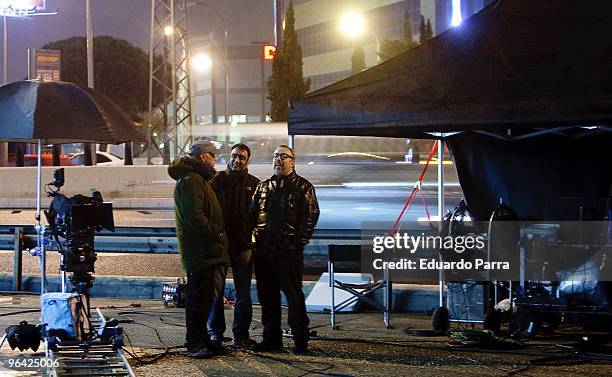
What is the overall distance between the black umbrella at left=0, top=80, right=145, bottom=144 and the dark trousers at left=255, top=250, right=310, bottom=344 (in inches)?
85.7

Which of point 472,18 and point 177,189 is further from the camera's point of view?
point 472,18

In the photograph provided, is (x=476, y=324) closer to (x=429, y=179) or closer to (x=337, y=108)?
(x=337, y=108)

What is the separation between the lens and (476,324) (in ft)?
30.3

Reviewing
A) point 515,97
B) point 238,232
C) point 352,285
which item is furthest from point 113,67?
point 515,97

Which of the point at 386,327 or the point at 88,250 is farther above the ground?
the point at 88,250

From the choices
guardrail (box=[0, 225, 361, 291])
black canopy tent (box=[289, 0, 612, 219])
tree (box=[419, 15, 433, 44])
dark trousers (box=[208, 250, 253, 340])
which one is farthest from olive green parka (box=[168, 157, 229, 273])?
tree (box=[419, 15, 433, 44])

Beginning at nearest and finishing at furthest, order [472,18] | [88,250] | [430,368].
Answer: [430,368] → [88,250] → [472,18]

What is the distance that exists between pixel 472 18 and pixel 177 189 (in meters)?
3.24

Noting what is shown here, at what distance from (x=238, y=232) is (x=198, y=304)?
87 centimetres

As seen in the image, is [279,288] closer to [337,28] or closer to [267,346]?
[267,346]

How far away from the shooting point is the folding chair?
931cm

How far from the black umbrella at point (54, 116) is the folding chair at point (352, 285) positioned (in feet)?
7.85

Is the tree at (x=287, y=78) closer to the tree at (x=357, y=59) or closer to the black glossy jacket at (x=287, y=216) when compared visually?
the tree at (x=357, y=59)

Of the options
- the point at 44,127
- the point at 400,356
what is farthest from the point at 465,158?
the point at 44,127
